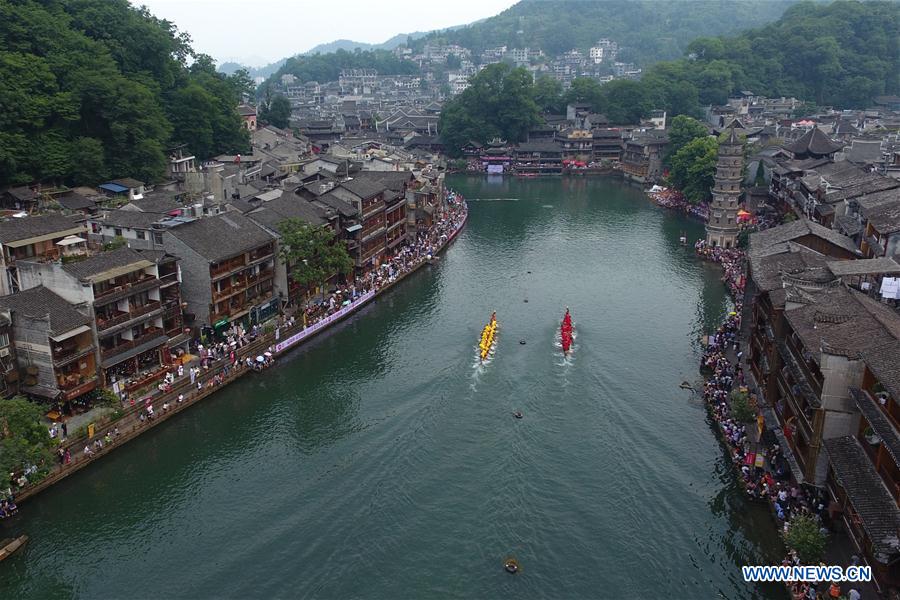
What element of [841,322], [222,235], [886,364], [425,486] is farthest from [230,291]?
[886,364]

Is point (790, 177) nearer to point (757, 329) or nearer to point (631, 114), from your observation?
point (757, 329)

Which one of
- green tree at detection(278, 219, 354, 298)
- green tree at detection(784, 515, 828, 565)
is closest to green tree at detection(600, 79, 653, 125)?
green tree at detection(278, 219, 354, 298)

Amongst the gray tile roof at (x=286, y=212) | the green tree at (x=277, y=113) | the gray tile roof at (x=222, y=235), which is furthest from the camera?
the green tree at (x=277, y=113)

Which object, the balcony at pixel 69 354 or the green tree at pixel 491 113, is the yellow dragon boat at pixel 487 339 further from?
the green tree at pixel 491 113

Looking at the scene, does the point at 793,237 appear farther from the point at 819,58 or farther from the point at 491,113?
the point at 819,58

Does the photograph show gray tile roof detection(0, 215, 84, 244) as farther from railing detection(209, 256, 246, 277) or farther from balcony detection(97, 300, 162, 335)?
railing detection(209, 256, 246, 277)

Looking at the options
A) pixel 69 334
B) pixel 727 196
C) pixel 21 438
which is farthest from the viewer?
pixel 727 196

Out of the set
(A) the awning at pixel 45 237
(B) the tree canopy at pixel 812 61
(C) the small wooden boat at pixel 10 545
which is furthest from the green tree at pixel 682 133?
(C) the small wooden boat at pixel 10 545
